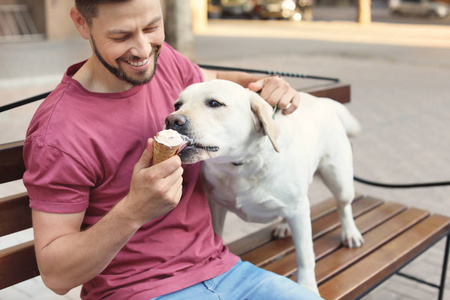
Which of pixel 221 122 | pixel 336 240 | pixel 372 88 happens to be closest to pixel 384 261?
pixel 336 240

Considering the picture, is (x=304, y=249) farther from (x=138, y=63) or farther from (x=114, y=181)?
(x=138, y=63)

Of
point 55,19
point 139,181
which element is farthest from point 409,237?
point 55,19

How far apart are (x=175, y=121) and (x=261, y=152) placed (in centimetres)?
50

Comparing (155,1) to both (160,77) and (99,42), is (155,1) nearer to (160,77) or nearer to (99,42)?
(99,42)

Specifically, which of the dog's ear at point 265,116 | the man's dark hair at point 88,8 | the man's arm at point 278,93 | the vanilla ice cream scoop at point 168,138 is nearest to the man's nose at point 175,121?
the vanilla ice cream scoop at point 168,138

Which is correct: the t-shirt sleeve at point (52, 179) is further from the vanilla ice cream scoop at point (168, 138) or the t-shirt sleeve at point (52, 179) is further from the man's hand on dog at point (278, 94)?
the man's hand on dog at point (278, 94)

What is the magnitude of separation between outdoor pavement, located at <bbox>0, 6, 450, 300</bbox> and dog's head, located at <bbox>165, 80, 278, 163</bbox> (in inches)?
37.5

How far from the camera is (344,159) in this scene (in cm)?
300

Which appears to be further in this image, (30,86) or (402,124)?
(30,86)

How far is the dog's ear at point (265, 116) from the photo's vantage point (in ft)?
7.05

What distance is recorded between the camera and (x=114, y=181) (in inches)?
78.5

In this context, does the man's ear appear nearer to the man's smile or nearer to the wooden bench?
the man's smile

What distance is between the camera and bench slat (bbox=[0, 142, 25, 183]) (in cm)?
219

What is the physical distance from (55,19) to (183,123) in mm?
17850
